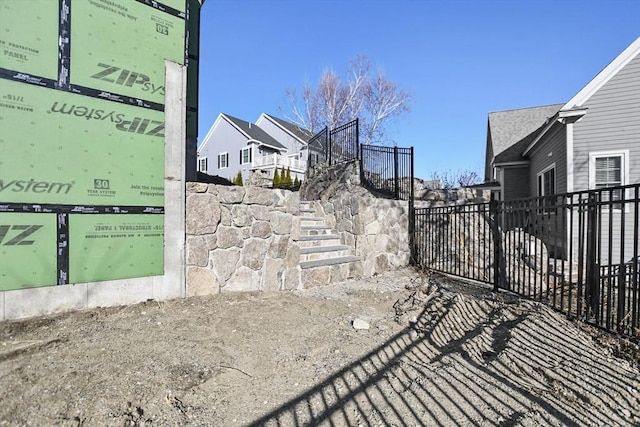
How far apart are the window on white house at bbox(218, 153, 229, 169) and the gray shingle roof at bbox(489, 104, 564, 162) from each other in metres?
20.6

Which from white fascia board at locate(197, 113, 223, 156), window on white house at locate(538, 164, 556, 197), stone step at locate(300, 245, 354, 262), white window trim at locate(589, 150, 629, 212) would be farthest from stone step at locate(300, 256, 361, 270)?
white fascia board at locate(197, 113, 223, 156)

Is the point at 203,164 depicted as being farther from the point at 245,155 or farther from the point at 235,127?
the point at 245,155

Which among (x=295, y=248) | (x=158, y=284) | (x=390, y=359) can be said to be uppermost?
(x=295, y=248)

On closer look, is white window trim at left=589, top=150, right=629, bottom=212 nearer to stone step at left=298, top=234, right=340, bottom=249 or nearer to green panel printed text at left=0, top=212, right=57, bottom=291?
stone step at left=298, top=234, right=340, bottom=249

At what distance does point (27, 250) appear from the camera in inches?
125

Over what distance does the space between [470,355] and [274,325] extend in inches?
79.5

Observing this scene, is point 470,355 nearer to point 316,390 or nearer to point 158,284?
point 316,390

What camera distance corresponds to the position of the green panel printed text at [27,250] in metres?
3.07

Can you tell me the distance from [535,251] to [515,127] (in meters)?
14.6

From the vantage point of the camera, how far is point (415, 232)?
739 centimetres

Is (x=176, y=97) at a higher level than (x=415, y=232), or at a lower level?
higher

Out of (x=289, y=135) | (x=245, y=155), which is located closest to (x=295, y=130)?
(x=289, y=135)

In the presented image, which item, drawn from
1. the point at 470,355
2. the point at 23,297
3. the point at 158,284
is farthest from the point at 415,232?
the point at 23,297

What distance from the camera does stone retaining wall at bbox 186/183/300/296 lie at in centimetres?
424
